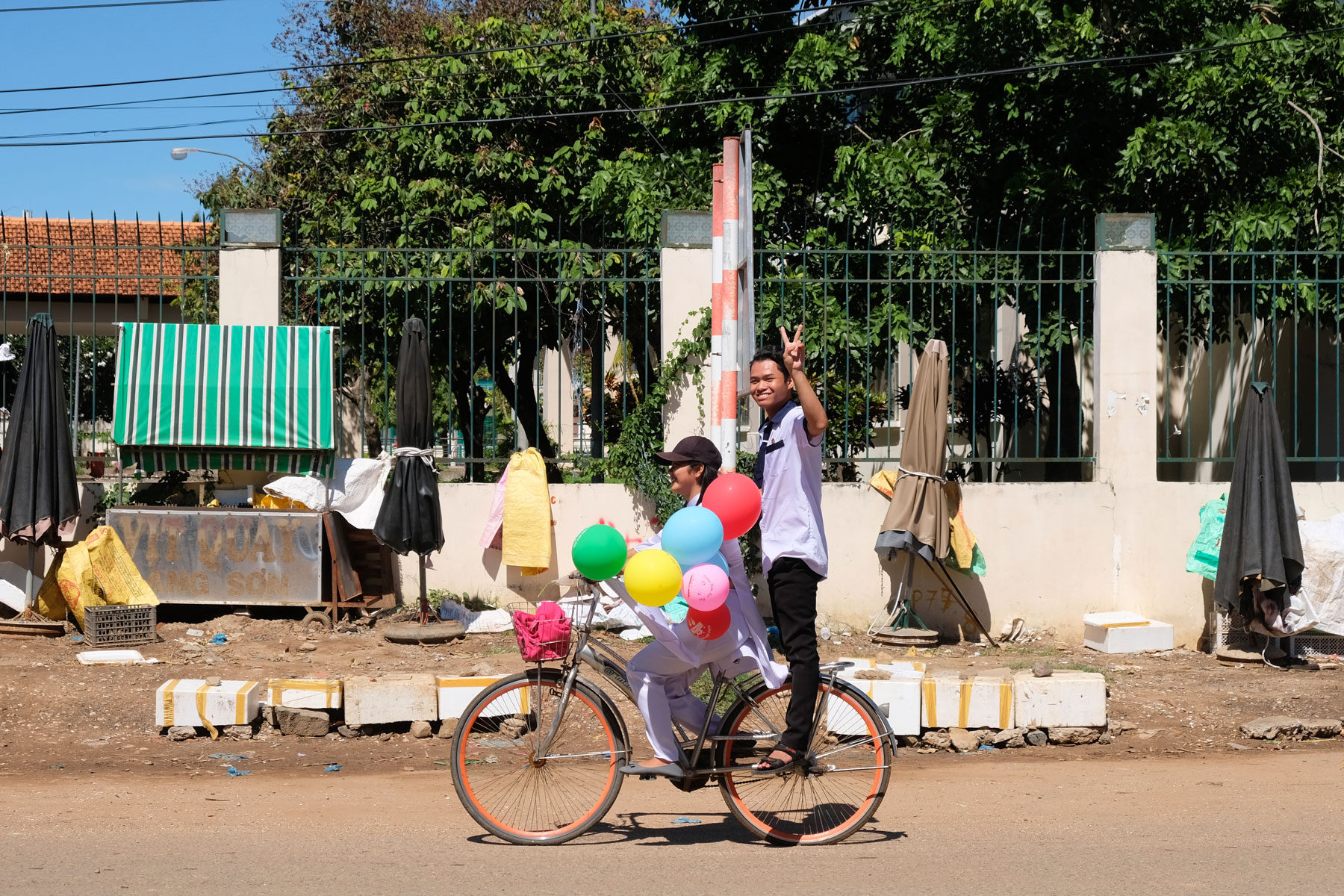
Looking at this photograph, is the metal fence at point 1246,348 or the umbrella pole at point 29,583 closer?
the umbrella pole at point 29,583

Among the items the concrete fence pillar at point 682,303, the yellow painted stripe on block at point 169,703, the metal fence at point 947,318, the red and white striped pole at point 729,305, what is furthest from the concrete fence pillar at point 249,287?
the red and white striped pole at point 729,305

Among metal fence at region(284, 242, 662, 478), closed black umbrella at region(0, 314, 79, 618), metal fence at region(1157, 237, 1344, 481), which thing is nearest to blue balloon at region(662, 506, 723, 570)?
metal fence at region(284, 242, 662, 478)

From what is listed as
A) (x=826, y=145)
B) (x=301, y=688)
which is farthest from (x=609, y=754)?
(x=826, y=145)

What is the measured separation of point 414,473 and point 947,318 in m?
6.10

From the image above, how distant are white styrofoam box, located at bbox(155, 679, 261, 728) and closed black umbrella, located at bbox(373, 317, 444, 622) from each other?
7.45 feet

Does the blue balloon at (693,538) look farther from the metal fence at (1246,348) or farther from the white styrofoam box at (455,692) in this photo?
the metal fence at (1246,348)

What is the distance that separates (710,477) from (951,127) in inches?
358

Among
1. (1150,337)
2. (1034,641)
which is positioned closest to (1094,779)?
(1034,641)

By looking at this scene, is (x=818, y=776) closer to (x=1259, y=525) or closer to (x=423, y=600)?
(x=423, y=600)

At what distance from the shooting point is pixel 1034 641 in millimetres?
9586

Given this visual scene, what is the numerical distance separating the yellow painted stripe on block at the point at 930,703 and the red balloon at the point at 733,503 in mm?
2509

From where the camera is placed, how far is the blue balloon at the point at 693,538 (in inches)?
182

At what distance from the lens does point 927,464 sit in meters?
9.16

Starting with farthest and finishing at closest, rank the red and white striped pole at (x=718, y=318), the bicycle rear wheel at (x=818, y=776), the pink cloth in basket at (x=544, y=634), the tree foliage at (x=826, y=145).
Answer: the tree foliage at (x=826, y=145), the red and white striped pole at (x=718, y=318), the bicycle rear wheel at (x=818, y=776), the pink cloth in basket at (x=544, y=634)
